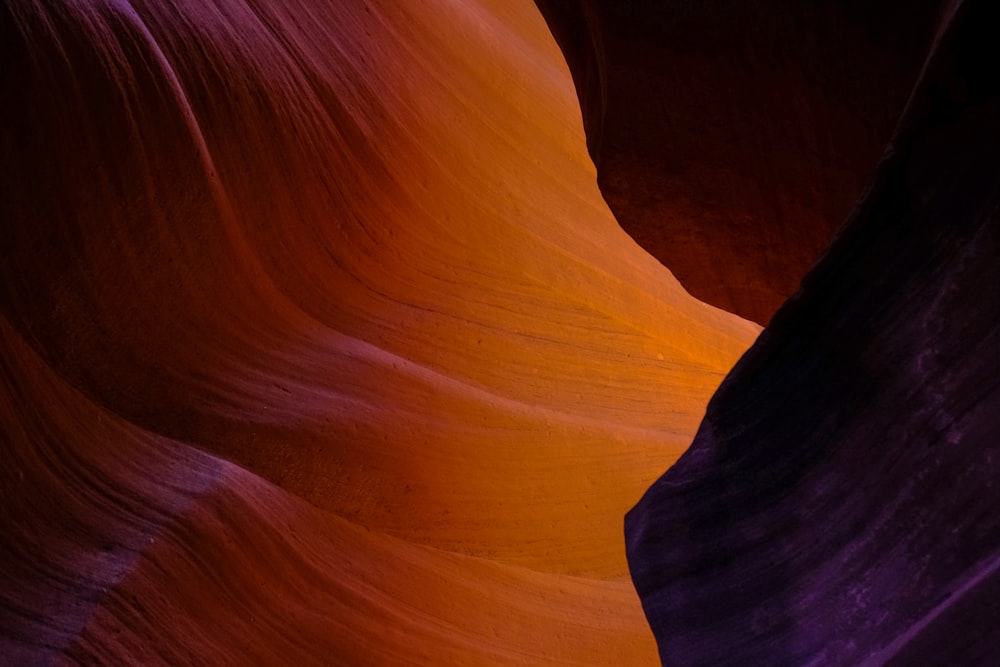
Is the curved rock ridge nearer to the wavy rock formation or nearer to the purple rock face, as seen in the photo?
the wavy rock formation

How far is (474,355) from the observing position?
3.63 meters

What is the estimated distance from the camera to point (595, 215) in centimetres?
488

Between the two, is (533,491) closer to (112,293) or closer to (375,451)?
(375,451)

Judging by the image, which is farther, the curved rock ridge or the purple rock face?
the curved rock ridge

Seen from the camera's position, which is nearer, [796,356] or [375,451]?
[796,356]

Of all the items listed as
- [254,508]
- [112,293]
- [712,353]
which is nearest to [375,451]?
[254,508]

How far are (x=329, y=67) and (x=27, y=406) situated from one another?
1.92 m

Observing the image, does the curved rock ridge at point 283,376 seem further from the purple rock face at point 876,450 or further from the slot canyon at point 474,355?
the purple rock face at point 876,450

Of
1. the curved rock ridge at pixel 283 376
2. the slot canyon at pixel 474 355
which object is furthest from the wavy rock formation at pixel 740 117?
the curved rock ridge at pixel 283 376

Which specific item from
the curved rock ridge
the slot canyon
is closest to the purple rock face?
the slot canyon

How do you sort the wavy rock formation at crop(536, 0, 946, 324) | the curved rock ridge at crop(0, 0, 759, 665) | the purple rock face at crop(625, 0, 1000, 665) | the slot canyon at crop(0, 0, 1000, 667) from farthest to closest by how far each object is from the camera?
the curved rock ridge at crop(0, 0, 759, 665) < the wavy rock formation at crop(536, 0, 946, 324) < the slot canyon at crop(0, 0, 1000, 667) < the purple rock face at crop(625, 0, 1000, 665)

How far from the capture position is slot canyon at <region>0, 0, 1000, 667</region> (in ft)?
4.17

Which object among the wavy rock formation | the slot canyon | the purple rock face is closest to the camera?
the purple rock face

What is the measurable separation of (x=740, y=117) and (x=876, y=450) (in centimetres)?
156
